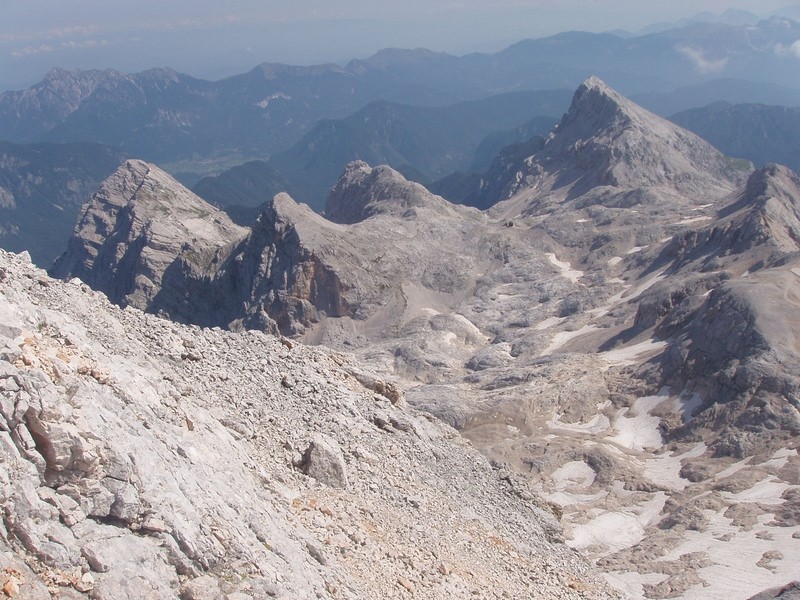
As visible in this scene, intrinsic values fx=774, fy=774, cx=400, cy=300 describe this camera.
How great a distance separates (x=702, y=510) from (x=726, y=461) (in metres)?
13.0

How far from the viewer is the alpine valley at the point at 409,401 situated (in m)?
18.7

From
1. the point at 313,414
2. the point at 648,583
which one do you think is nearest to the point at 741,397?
the point at 648,583

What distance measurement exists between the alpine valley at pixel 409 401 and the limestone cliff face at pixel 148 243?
0.69 meters

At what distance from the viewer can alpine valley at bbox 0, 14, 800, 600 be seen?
18.7 metres

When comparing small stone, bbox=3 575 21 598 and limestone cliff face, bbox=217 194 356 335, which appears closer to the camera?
small stone, bbox=3 575 21 598

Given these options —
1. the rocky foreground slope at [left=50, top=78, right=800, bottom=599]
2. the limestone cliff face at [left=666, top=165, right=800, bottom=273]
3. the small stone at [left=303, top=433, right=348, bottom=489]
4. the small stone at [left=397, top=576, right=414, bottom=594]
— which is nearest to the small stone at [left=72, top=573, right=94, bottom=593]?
the small stone at [left=397, top=576, right=414, bottom=594]

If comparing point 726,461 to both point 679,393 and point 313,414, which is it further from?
point 313,414

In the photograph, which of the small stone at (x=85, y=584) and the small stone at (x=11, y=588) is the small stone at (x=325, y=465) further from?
the small stone at (x=11, y=588)

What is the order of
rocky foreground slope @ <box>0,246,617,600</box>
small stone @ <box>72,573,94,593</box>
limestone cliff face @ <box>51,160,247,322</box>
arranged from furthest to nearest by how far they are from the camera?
limestone cliff face @ <box>51,160,247,322</box> → rocky foreground slope @ <box>0,246,617,600</box> → small stone @ <box>72,573,94,593</box>


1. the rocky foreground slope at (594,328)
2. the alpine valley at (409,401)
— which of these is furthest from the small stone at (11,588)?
the rocky foreground slope at (594,328)

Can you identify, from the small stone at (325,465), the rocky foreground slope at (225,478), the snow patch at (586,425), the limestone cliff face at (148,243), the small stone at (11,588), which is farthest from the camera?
the limestone cliff face at (148,243)

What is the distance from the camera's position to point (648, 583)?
4938 centimetres

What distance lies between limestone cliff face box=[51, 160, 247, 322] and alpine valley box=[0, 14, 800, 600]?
69cm

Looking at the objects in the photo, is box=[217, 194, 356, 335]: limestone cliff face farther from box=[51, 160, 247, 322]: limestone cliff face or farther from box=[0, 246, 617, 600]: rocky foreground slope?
box=[0, 246, 617, 600]: rocky foreground slope
